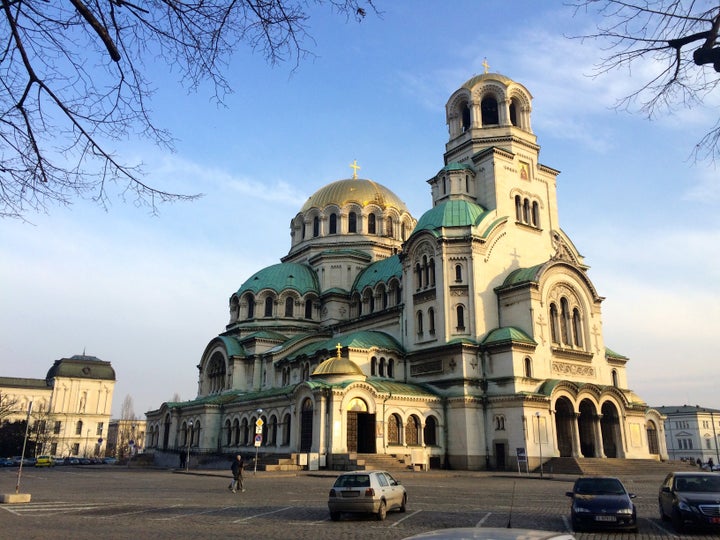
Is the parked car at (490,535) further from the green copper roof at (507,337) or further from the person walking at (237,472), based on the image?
the green copper roof at (507,337)

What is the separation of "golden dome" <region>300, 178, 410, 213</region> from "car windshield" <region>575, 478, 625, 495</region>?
49.9 meters

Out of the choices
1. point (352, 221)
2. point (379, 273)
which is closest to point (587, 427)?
point (379, 273)

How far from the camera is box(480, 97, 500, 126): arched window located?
52.7 meters

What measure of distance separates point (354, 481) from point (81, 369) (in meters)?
98.2

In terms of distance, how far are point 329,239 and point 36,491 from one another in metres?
41.4

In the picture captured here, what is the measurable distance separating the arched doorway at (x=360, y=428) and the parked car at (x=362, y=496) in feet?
76.9

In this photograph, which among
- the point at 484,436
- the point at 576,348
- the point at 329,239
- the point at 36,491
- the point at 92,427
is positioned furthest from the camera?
the point at 92,427

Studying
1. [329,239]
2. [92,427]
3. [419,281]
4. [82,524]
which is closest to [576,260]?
[419,281]

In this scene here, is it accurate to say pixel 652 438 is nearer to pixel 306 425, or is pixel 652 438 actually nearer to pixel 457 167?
pixel 457 167

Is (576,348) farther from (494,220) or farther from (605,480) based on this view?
(605,480)

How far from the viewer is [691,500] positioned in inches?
528

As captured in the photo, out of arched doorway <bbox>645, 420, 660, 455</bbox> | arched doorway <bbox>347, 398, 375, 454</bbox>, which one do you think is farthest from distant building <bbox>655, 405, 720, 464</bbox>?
arched doorway <bbox>347, 398, 375, 454</bbox>

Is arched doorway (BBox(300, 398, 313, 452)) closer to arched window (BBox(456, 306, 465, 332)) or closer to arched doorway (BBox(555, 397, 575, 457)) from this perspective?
arched window (BBox(456, 306, 465, 332))

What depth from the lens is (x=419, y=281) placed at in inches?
1863
